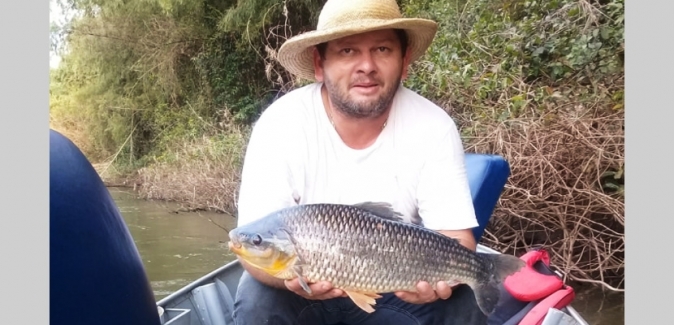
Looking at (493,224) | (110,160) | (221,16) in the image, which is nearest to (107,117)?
(110,160)

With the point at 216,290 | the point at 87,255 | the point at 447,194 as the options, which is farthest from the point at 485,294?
the point at 216,290

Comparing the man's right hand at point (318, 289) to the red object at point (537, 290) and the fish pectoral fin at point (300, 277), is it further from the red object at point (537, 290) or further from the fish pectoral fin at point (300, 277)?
the red object at point (537, 290)

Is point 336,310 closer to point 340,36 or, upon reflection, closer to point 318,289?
point 318,289

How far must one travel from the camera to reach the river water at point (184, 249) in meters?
5.00

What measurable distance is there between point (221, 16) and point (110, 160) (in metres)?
5.03

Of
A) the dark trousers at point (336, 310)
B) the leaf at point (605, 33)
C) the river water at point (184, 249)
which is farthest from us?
the river water at point (184, 249)

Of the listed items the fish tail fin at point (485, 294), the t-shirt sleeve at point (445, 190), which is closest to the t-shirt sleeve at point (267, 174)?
the t-shirt sleeve at point (445, 190)

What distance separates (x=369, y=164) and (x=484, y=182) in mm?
900

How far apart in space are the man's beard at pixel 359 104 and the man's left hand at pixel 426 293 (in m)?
0.64

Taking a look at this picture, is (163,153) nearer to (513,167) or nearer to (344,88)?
(513,167)

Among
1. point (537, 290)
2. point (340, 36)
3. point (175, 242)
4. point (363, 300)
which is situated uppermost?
point (340, 36)

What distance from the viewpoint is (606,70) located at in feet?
14.9

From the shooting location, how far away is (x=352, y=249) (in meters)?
1.81

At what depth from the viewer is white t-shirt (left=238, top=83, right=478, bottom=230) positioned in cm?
213
